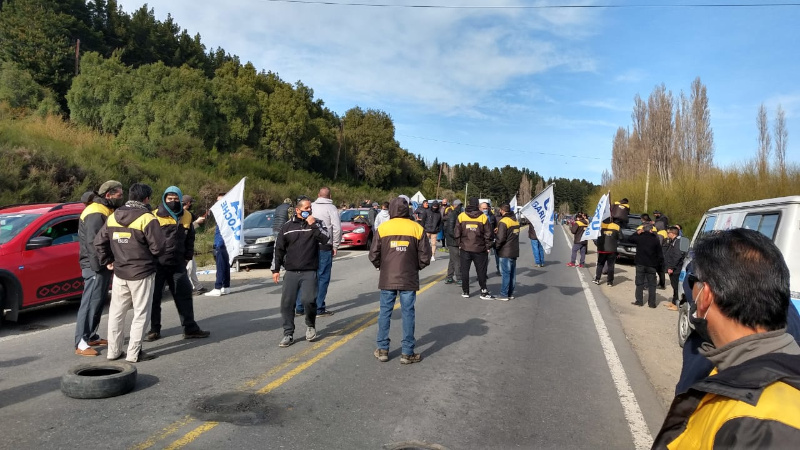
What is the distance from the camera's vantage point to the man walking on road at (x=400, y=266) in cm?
650

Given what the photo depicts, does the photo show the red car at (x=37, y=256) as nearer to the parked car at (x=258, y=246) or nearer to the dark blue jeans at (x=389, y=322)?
the dark blue jeans at (x=389, y=322)

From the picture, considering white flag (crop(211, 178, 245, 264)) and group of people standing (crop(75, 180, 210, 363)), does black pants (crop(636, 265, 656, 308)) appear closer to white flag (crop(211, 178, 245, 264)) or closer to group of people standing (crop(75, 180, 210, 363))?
white flag (crop(211, 178, 245, 264))

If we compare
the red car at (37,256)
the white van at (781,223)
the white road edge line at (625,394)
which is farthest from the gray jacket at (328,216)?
the white van at (781,223)

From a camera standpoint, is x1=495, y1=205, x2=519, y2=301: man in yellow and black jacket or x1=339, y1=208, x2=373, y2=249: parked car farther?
x1=339, y1=208, x2=373, y2=249: parked car

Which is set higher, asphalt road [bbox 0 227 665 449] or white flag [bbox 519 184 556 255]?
white flag [bbox 519 184 556 255]

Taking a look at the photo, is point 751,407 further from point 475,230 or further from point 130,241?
point 475,230

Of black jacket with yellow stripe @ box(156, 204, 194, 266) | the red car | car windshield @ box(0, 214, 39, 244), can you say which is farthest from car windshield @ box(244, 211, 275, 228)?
black jacket with yellow stripe @ box(156, 204, 194, 266)

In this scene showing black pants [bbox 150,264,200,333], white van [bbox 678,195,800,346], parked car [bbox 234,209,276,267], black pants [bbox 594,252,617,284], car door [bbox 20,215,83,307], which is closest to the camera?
white van [bbox 678,195,800,346]

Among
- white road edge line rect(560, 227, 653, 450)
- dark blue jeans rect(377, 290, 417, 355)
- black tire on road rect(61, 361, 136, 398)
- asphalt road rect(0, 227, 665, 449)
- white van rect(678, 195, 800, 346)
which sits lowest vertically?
white road edge line rect(560, 227, 653, 450)

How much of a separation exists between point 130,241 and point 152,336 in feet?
5.71

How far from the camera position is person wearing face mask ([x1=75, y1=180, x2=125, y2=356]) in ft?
21.2

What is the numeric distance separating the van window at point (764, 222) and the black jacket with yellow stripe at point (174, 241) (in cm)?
654

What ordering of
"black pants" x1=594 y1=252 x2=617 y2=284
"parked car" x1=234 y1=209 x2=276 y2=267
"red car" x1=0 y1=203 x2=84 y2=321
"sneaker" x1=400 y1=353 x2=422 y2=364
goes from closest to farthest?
"sneaker" x1=400 y1=353 x2=422 y2=364, "red car" x1=0 y1=203 x2=84 y2=321, "black pants" x1=594 y1=252 x2=617 y2=284, "parked car" x1=234 y1=209 x2=276 y2=267

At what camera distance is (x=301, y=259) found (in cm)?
725
